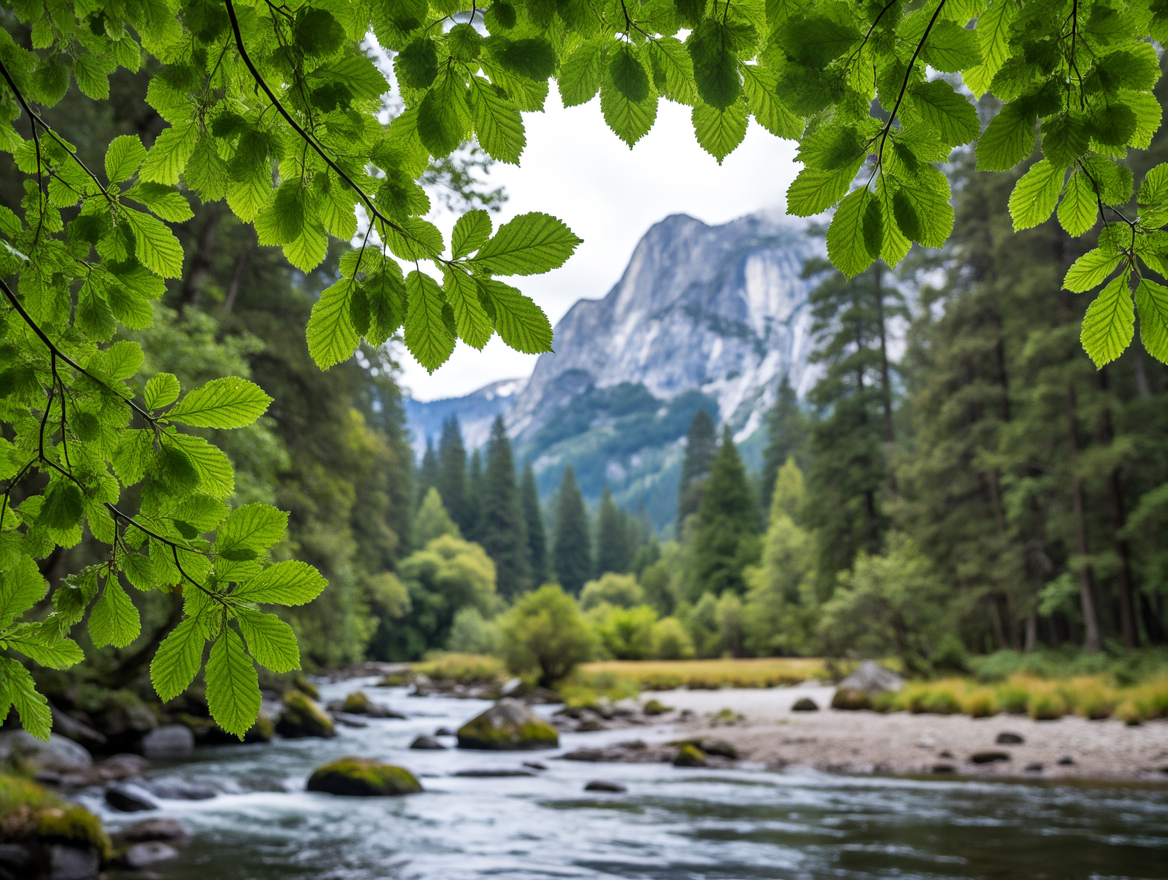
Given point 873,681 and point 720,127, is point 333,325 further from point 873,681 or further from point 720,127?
point 873,681

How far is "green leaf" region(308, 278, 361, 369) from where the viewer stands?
1180 millimetres

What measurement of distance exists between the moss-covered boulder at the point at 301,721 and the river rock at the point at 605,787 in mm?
8155

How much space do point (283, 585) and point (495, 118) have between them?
2.75ft

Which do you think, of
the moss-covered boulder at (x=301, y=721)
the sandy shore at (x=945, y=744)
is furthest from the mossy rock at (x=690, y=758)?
the moss-covered boulder at (x=301, y=721)

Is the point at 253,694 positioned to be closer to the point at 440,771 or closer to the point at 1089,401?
the point at 440,771

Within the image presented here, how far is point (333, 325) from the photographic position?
1192mm

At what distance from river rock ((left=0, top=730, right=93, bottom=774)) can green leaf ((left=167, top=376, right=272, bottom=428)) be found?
9.72 m

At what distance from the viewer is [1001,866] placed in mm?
7148

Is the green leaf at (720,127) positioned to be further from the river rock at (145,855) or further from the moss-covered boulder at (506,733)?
the moss-covered boulder at (506,733)

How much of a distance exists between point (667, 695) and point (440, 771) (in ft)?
52.5

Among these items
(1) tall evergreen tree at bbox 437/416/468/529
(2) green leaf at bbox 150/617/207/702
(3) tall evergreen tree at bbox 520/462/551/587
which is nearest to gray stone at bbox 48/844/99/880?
(2) green leaf at bbox 150/617/207/702

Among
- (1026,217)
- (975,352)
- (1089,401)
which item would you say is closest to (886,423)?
(975,352)

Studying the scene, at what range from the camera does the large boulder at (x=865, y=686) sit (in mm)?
19172

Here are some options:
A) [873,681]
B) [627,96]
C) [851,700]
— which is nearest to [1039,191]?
[627,96]
